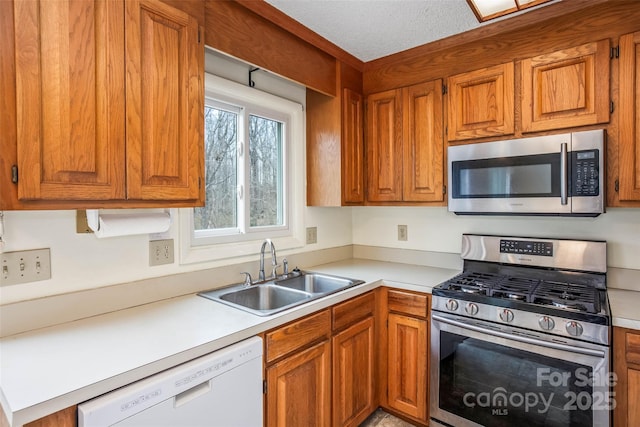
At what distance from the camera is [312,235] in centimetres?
251

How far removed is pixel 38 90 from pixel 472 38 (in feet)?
7.00

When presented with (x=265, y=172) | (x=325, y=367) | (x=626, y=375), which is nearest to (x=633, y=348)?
(x=626, y=375)

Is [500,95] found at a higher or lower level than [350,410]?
higher

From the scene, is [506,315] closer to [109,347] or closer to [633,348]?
[633,348]

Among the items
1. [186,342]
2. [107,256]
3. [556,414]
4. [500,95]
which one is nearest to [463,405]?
[556,414]

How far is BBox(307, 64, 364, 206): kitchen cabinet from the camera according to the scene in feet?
7.55

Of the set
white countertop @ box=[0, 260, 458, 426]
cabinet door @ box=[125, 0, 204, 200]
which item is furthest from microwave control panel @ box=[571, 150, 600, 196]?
cabinet door @ box=[125, 0, 204, 200]

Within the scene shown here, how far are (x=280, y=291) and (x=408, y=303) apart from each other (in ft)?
2.48

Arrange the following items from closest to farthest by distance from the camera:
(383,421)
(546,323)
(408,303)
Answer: (546,323)
(408,303)
(383,421)

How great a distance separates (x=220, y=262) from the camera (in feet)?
6.23

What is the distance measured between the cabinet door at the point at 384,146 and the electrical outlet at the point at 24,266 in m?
1.88

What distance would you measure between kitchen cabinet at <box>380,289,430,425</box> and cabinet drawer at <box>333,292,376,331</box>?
0.42ft

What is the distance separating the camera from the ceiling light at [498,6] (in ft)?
4.59

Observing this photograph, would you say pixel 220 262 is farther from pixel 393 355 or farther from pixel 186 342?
pixel 393 355
